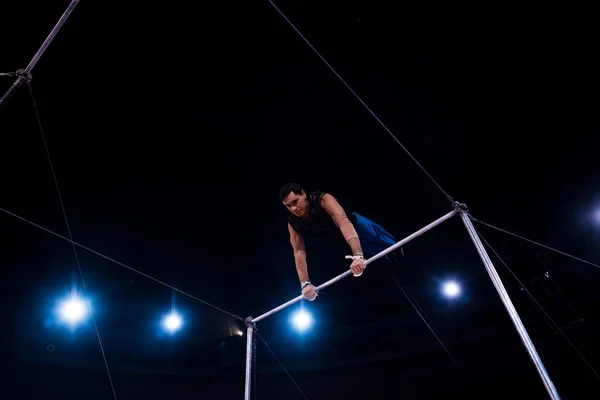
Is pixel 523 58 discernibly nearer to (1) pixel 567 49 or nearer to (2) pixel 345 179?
(1) pixel 567 49

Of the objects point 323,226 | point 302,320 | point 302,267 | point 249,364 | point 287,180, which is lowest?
point 249,364

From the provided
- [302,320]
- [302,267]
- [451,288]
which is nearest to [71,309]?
[302,320]

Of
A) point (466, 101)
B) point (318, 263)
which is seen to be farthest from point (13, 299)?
point (466, 101)

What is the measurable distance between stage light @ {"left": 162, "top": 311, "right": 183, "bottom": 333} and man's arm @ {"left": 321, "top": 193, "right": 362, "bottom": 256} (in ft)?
20.0

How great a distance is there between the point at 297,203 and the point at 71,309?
5.71 metres

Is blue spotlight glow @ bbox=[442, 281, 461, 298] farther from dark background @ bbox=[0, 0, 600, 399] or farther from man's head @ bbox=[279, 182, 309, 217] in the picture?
man's head @ bbox=[279, 182, 309, 217]

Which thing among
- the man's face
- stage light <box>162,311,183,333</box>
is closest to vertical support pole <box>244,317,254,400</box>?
the man's face

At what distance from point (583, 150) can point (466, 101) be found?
92.9 inches

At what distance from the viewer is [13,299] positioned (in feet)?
21.2

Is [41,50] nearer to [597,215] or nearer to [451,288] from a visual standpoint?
[451,288]

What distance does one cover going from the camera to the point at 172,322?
307 inches

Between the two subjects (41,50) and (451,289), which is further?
(451,289)

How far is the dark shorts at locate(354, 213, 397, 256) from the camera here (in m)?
3.38

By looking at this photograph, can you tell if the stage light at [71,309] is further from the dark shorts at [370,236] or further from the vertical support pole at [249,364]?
the dark shorts at [370,236]
